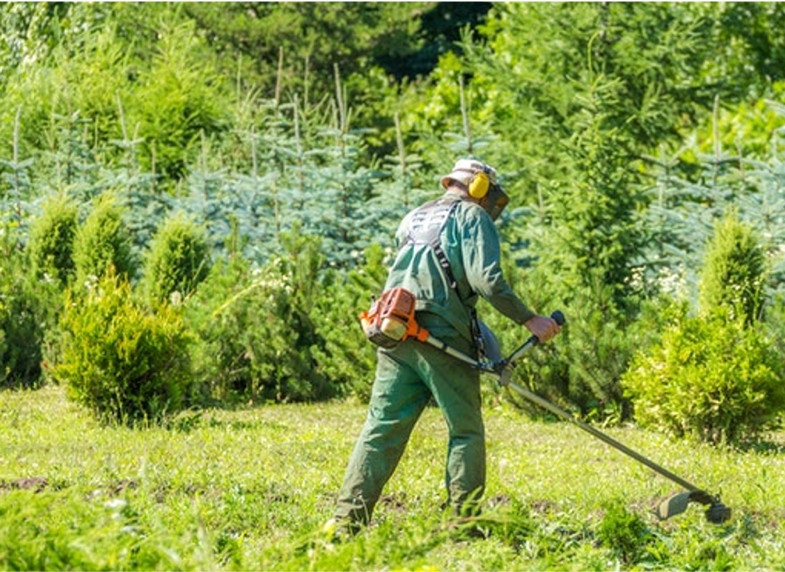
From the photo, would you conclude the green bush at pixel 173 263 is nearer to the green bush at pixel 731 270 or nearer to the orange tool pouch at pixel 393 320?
the green bush at pixel 731 270

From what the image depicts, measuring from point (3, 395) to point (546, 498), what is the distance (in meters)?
5.27

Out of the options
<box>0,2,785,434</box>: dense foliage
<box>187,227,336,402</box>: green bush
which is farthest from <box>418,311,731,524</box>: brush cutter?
<box>187,227,336,402</box>: green bush

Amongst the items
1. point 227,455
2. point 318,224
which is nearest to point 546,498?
point 227,455

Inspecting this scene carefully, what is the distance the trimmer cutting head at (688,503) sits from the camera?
19.8 feet

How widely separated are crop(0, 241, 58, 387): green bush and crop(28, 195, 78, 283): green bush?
0.98 meters

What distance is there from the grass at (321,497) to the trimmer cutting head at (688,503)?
67 millimetres

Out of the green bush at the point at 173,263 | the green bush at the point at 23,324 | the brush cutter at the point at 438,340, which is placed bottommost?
the green bush at the point at 23,324

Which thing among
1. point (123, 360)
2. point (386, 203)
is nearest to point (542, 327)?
point (123, 360)

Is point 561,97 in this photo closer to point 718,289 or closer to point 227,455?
point 718,289

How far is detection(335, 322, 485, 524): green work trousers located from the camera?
600 centimetres

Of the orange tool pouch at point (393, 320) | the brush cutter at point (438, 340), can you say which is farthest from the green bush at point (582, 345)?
the orange tool pouch at point (393, 320)

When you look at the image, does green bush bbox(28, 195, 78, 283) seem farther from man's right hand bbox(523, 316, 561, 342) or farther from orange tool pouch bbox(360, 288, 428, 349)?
man's right hand bbox(523, 316, 561, 342)

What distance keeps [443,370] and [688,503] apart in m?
1.23

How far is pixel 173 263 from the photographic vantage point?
39.6 ft
